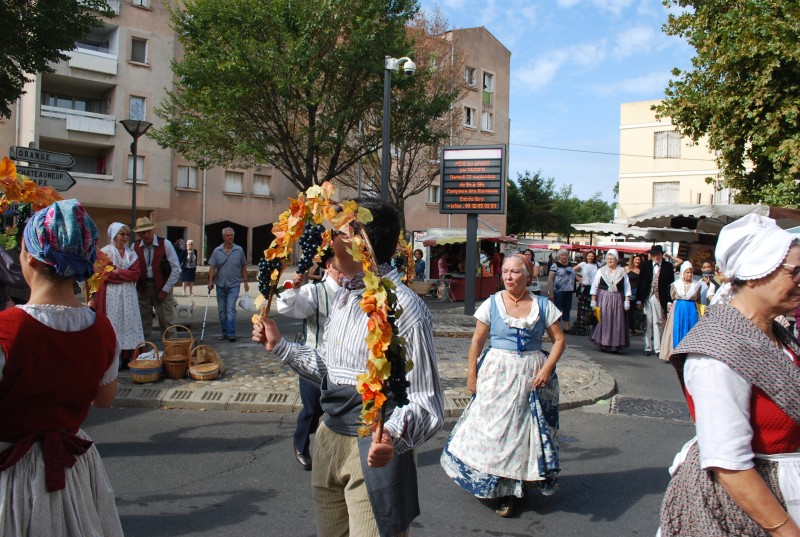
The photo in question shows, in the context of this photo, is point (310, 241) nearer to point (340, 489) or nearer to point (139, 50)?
point (340, 489)

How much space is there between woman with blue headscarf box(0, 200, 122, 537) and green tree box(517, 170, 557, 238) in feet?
168

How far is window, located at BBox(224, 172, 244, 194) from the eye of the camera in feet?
116

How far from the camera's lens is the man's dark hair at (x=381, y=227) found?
2.42m

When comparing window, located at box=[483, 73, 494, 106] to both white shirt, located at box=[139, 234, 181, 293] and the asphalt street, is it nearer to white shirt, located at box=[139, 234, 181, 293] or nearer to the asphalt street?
white shirt, located at box=[139, 234, 181, 293]


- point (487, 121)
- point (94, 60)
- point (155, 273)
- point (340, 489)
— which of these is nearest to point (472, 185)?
point (155, 273)

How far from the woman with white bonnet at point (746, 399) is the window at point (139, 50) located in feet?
111

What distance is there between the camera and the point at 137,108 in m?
31.3

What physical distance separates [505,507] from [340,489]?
7.38ft

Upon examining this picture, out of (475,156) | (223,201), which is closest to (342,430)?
(475,156)

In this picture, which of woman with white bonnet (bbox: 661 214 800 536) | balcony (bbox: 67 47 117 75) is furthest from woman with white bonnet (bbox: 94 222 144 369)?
balcony (bbox: 67 47 117 75)

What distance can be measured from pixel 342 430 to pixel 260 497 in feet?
8.00

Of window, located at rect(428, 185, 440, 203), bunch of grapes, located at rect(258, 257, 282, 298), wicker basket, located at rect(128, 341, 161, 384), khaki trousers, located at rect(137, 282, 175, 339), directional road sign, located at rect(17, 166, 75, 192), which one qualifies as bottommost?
wicker basket, located at rect(128, 341, 161, 384)

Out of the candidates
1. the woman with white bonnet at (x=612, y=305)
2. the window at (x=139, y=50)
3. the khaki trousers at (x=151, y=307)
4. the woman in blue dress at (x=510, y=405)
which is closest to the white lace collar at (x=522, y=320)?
the woman in blue dress at (x=510, y=405)

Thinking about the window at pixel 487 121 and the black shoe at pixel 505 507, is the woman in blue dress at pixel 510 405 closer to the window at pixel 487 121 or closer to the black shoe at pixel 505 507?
the black shoe at pixel 505 507
